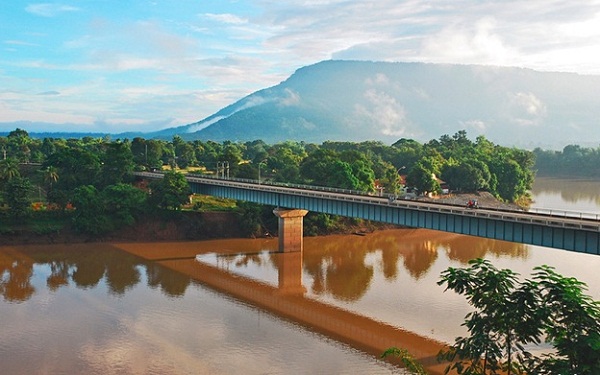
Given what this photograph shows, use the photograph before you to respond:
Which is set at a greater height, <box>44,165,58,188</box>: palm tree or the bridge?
<box>44,165,58,188</box>: palm tree

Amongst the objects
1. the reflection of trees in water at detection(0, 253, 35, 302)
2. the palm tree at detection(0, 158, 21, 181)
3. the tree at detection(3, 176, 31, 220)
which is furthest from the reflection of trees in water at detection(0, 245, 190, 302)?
the palm tree at detection(0, 158, 21, 181)

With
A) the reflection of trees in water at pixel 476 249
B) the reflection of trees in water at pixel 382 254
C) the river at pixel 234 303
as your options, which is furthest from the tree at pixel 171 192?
the reflection of trees in water at pixel 476 249

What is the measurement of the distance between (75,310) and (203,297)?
1181 cm

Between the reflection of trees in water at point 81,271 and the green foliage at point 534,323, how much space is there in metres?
39.3

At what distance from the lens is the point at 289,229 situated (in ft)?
255

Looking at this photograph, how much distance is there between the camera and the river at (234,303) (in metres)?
40.0

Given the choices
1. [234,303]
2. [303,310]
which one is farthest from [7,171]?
[303,310]

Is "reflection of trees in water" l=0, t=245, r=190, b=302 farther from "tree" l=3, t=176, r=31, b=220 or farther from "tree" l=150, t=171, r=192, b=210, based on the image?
"tree" l=150, t=171, r=192, b=210

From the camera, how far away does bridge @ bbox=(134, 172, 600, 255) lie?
4481 cm

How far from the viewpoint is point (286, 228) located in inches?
3056

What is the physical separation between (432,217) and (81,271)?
133 ft

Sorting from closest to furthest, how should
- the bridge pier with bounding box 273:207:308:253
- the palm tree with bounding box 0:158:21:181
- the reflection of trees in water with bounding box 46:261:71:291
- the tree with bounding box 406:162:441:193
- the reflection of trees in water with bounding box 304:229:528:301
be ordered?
the reflection of trees in water with bounding box 46:261:71:291 → the reflection of trees in water with bounding box 304:229:528:301 → the bridge pier with bounding box 273:207:308:253 → the palm tree with bounding box 0:158:21:181 → the tree with bounding box 406:162:441:193

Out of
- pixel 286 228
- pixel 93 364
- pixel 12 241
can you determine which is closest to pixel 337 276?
pixel 286 228

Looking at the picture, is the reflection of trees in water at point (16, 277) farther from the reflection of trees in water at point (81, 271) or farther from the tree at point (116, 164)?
the tree at point (116, 164)
